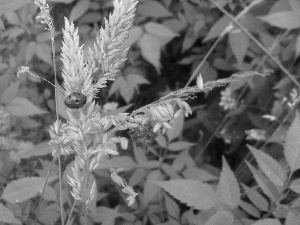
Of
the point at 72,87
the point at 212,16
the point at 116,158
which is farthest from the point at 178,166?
the point at 72,87

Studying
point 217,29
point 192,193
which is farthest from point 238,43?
point 192,193

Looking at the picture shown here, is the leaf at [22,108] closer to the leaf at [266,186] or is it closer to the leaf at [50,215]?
the leaf at [50,215]

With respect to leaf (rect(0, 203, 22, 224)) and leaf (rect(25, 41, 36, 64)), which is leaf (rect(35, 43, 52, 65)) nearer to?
leaf (rect(25, 41, 36, 64))

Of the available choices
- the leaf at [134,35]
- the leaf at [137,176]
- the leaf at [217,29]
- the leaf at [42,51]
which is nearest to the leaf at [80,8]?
the leaf at [42,51]

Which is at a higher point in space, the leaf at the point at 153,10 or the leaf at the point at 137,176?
the leaf at the point at 153,10

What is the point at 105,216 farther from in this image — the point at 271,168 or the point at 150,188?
the point at 271,168

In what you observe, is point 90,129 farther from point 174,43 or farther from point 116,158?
point 174,43

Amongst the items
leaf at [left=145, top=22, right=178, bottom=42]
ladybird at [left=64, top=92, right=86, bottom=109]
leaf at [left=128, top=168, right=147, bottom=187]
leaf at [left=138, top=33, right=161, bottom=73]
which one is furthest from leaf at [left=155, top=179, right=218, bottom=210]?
leaf at [left=145, top=22, right=178, bottom=42]
